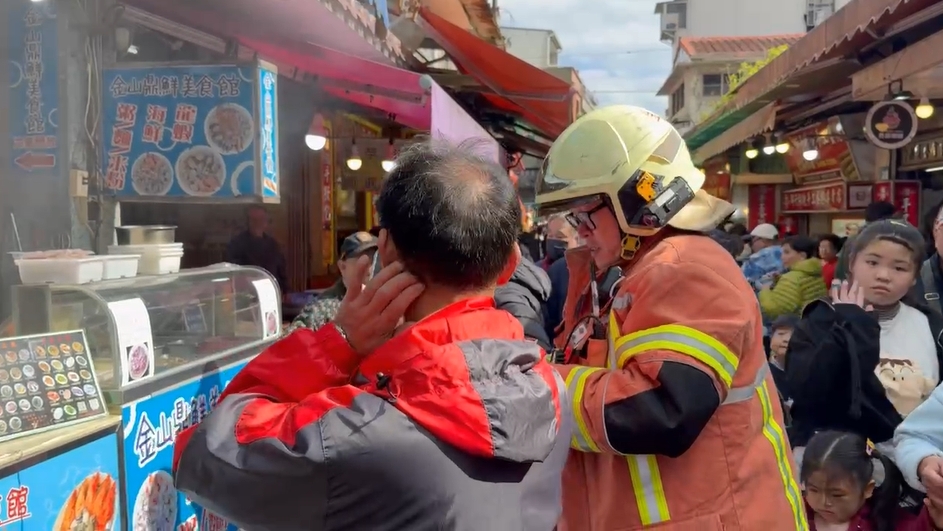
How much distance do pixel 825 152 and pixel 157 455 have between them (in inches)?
488

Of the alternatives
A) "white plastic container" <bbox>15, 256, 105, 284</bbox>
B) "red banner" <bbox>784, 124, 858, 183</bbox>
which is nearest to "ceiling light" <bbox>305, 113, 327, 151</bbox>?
"white plastic container" <bbox>15, 256, 105, 284</bbox>

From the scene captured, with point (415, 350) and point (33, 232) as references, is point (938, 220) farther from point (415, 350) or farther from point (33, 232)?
point (33, 232)

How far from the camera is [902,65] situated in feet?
17.0

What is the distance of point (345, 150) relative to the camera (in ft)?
29.8

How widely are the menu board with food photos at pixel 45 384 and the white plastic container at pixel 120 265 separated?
38cm

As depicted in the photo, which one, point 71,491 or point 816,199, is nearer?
point 71,491

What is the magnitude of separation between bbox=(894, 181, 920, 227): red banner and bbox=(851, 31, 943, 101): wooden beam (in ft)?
15.0

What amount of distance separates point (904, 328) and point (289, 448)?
114 inches

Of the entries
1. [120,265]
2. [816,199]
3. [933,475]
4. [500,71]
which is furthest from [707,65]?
[120,265]

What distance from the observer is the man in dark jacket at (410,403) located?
123cm

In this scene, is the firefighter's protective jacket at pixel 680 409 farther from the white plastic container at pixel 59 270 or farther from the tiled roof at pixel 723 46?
the tiled roof at pixel 723 46

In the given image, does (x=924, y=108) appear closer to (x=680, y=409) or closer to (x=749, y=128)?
(x=749, y=128)

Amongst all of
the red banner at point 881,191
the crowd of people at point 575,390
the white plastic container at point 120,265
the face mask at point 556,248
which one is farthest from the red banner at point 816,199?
the white plastic container at point 120,265

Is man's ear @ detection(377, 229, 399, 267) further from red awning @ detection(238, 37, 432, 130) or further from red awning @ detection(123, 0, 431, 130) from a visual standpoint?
red awning @ detection(238, 37, 432, 130)
